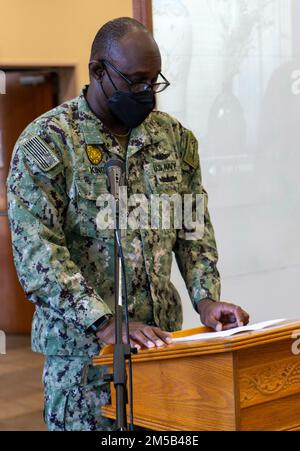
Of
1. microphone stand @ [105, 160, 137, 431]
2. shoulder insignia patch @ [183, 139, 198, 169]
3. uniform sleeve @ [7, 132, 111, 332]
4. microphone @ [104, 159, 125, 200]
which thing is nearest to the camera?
microphone stand @ [105, 160, 137, 431]

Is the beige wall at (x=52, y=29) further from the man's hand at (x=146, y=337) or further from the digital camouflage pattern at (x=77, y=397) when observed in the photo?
the man's hand at (x=146, y=337)

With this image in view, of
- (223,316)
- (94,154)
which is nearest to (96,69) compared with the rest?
(94,154)

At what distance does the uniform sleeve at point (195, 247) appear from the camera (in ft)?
7.35

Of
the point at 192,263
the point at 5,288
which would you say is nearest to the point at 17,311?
the point at 5,288

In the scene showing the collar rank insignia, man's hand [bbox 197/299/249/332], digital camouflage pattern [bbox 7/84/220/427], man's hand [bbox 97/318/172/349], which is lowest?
man's hand [bbox 197/299/249/332]

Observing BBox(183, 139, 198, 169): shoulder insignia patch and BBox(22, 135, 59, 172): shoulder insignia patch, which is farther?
BBox(183, 139, 198, 169): shoulder insignia patch

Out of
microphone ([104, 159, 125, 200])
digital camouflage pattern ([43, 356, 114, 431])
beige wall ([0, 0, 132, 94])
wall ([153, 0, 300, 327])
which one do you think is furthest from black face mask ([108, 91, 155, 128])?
beige wall ([0, 0, 132, 94])

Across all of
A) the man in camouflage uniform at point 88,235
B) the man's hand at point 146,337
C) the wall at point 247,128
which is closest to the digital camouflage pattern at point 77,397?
the man in camouflage uniform at point 88,235

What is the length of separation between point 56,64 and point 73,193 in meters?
3.91

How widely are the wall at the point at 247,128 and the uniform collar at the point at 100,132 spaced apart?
5.98 ft

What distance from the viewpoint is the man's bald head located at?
2.10 meters

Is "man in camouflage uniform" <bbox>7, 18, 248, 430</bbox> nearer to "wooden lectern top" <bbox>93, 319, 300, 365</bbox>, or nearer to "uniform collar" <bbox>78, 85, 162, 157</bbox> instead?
"uniform collar" <bbox>78, 85, 162, 157</bbox>

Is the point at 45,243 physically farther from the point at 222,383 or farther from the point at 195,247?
the point at 222,383

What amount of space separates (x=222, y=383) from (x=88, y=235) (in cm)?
64
